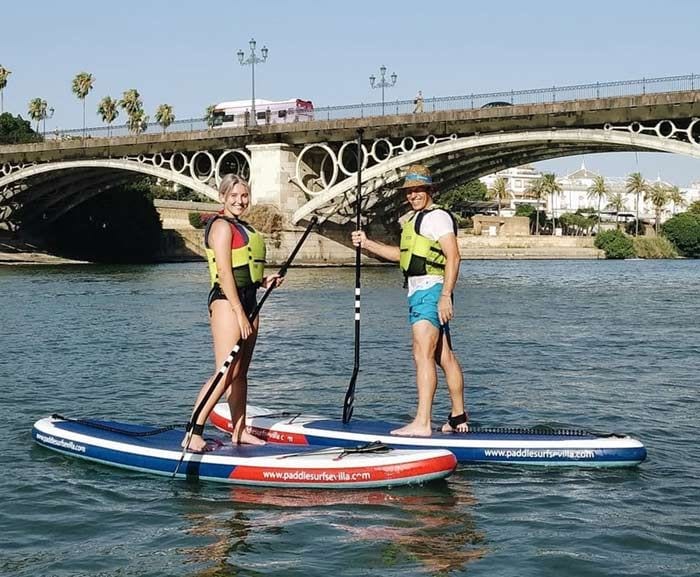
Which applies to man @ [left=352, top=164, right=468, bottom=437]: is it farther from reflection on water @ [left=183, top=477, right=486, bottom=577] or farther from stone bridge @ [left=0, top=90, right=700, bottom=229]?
stone bridge @ [left=0, top=90, right=700, bottom=229]

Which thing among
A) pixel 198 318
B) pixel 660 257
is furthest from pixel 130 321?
pixel 660 257

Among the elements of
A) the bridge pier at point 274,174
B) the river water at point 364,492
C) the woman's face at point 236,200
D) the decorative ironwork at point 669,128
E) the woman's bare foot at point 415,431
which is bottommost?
the river water at point 364,492

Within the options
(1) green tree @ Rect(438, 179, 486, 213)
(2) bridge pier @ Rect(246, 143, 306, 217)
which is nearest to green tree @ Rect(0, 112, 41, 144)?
(2) bridge pier @ Rect(246, 143, 306, 217)

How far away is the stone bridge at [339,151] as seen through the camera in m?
44.0

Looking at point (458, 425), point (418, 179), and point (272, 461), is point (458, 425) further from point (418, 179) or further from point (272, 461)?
point (418, 179)

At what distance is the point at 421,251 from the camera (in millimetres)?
8719

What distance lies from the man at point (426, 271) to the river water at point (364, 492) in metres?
0.83

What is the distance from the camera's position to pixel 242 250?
8.14 metres

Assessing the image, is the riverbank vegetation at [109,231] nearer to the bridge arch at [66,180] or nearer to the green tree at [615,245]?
the bridge arch at [66,180]

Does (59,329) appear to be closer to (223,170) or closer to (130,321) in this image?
(130,321)

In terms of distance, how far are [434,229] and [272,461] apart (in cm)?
226

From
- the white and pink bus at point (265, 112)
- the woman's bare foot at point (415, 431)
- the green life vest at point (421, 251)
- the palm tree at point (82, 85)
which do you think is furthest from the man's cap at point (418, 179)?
the palm tree at point (82, 85)

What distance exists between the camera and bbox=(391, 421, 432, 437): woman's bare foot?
8766 mm

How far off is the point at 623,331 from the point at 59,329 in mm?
11532
